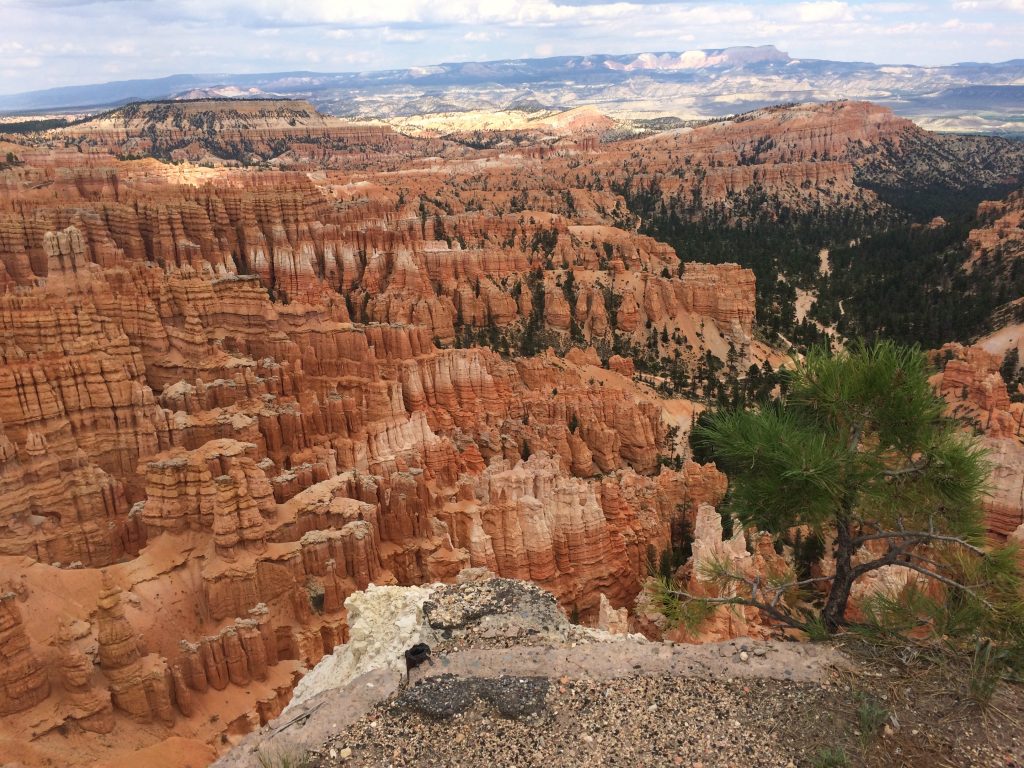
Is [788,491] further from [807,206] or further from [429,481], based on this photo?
[807,206]

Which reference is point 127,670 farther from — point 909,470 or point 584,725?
point 909,470

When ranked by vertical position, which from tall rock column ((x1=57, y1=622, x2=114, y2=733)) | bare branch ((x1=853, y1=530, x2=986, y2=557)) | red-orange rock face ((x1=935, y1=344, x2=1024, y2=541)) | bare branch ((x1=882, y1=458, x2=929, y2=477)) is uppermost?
bare branch ((x1=882, y1=458, x2=929, y2=477))

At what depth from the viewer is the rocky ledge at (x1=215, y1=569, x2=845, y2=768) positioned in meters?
6.25

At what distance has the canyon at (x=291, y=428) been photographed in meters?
12.2


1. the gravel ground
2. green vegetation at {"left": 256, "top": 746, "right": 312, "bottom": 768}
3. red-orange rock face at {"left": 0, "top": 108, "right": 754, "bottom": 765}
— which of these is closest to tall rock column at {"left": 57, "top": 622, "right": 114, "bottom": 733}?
red-orange rock face at {"left": 0, "top": 108, "right": 754, "bottom": 765}

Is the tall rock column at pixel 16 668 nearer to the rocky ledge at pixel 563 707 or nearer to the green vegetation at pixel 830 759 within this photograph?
the rocky ledge at pixel 563 707

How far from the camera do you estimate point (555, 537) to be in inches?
725

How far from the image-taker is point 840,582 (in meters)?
7.46

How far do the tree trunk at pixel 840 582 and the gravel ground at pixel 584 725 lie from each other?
1.19 metres

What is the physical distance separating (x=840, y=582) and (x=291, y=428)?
15.8m

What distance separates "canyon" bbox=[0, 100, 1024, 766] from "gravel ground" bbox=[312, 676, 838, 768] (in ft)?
16.2

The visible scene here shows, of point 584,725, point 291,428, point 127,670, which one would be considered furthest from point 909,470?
point 291,428

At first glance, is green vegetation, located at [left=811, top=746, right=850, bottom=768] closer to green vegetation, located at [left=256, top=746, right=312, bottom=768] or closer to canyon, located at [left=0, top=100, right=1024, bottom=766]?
green vegetation, located at [left=256, top=746, right=312, bottom=768]

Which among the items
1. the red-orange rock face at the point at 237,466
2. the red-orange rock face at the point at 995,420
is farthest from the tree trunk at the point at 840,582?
the red-orange rock face at the point at 237,466
